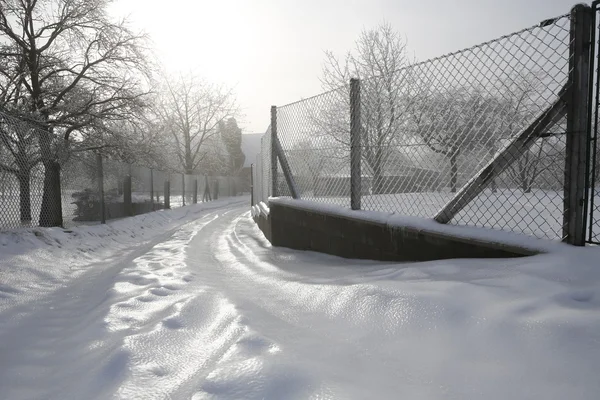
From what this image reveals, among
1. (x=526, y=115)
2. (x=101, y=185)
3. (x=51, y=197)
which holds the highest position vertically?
(x=526, y=115)

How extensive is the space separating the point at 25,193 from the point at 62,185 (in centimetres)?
122

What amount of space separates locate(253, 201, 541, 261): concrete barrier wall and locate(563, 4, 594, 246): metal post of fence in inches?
13.3

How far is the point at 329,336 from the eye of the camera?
7.10ft

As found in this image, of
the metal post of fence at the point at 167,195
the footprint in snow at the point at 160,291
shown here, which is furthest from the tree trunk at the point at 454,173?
the metal post of fence at the point at 167,195

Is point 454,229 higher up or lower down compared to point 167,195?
higher up

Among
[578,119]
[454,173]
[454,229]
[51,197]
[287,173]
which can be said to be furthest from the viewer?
[51,197]

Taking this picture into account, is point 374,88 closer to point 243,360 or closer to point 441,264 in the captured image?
point 441,264

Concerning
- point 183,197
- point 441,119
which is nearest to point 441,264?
point 441,119

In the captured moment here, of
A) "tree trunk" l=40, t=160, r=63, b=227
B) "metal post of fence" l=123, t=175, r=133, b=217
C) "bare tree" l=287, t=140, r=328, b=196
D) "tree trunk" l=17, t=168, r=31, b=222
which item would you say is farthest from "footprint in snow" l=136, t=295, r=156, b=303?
"metal post of fence" l=123, t=175, r=133, b=217

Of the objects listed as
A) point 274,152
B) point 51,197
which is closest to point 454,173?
point 274,152

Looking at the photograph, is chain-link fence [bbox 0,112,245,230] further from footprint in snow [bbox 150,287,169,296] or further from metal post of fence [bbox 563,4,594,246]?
metal post of fence [bbox 563,4,594,246]

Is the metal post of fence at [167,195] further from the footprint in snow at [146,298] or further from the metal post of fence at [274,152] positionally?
the footprint in snow at [146,298]

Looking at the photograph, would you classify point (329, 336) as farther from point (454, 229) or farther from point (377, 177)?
point (377, 177)

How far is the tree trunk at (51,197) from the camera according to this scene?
24.0ft
